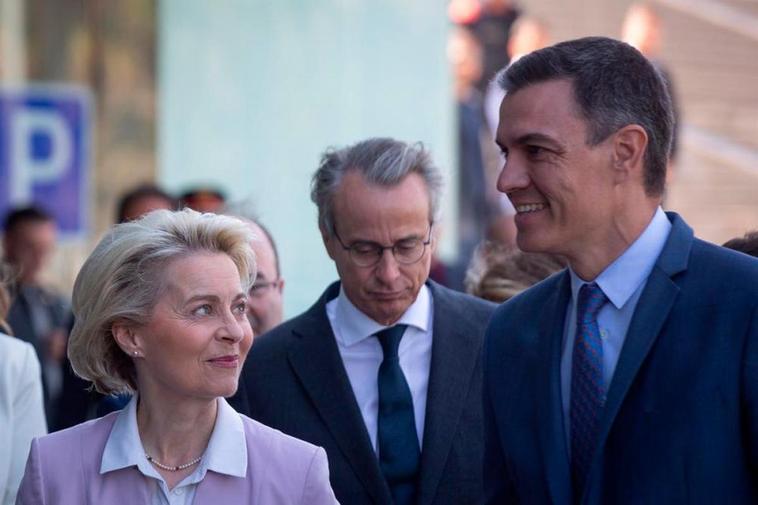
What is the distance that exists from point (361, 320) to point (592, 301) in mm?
1240

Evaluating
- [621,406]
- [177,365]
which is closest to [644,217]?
[621,406]

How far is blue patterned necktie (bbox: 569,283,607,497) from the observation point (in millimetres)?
3186

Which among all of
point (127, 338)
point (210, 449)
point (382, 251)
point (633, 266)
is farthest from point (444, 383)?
point (633, 266)

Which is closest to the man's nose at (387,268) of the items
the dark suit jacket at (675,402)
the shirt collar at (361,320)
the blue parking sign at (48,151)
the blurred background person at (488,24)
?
the shirt collar at (361,320)

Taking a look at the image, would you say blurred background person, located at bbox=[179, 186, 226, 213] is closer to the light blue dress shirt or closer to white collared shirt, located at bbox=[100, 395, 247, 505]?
white collared shirt, located at bbox=[100, 395, 247, 505]

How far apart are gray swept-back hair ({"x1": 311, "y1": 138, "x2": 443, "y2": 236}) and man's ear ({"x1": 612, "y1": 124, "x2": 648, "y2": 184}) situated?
1234 mm

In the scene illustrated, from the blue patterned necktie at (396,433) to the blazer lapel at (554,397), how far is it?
2.69ft

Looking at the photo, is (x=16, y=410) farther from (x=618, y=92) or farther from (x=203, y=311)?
(x=618, y=92)

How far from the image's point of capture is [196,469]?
3604 millimetres

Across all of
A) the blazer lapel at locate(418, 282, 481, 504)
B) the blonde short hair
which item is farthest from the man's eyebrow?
the blazer lapel at locate(418, 282, 481, 504)

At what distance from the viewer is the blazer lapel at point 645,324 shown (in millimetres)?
3078

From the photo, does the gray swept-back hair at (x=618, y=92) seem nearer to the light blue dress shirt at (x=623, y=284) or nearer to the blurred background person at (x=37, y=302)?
the light blue dress shirt at (x=623, y=284)

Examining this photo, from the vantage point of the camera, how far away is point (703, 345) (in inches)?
119

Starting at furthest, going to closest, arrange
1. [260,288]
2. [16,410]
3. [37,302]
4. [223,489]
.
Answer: [37,302], [260,288], [16,410], [223,489]
